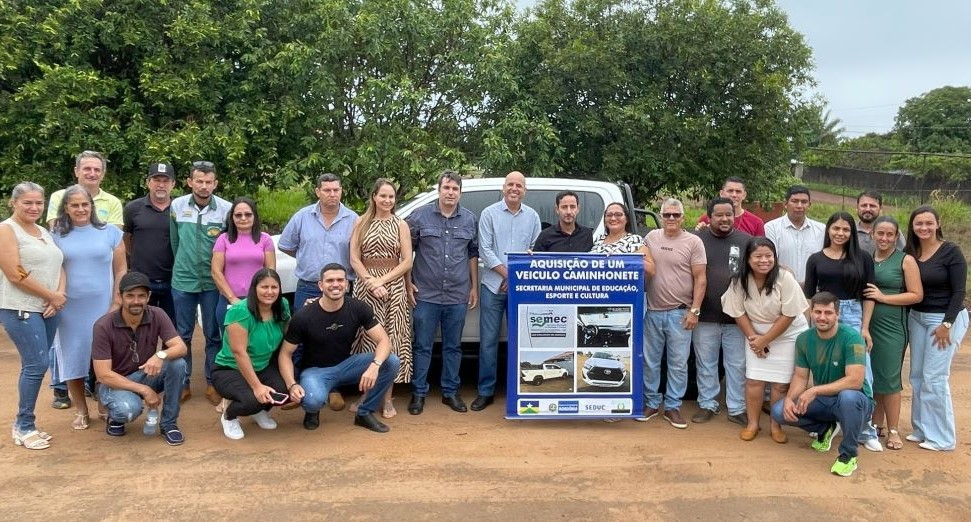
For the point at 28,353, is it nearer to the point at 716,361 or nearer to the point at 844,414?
the point at 716,361

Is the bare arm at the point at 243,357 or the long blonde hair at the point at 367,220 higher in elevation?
the long blonde hair at the point at 367,220

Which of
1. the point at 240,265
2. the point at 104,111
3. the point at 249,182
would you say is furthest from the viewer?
the point at 249,182

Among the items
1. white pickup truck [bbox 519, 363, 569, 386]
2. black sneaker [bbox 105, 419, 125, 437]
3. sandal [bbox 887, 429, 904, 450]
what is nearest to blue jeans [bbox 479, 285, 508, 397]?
white pickup truck [bbox 519, 363, 569, 386]

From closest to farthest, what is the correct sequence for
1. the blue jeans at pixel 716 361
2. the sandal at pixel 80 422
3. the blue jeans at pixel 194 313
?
1. the sandal at pixel 80 422
2. the blue jeans at pixel 716 361
3. the blue jeans at pixel 194 313

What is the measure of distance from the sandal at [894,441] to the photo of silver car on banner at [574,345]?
1.55m

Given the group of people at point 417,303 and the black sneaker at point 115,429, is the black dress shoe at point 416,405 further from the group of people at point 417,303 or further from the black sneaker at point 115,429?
the black sneaker at point 115,429

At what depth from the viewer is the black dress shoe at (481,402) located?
519cm

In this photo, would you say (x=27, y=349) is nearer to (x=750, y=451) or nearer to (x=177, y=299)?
(x=177, y=299)

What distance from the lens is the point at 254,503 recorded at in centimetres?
366

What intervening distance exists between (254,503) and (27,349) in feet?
6.10

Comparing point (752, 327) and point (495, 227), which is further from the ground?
point (495, 227)

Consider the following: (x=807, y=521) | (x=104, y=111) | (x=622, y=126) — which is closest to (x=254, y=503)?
(x=807, y=521)

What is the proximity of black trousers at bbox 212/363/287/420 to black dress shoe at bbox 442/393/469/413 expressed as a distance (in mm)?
1213

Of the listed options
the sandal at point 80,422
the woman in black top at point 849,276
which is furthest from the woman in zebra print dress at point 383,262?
the woman in black top at point 849,276
